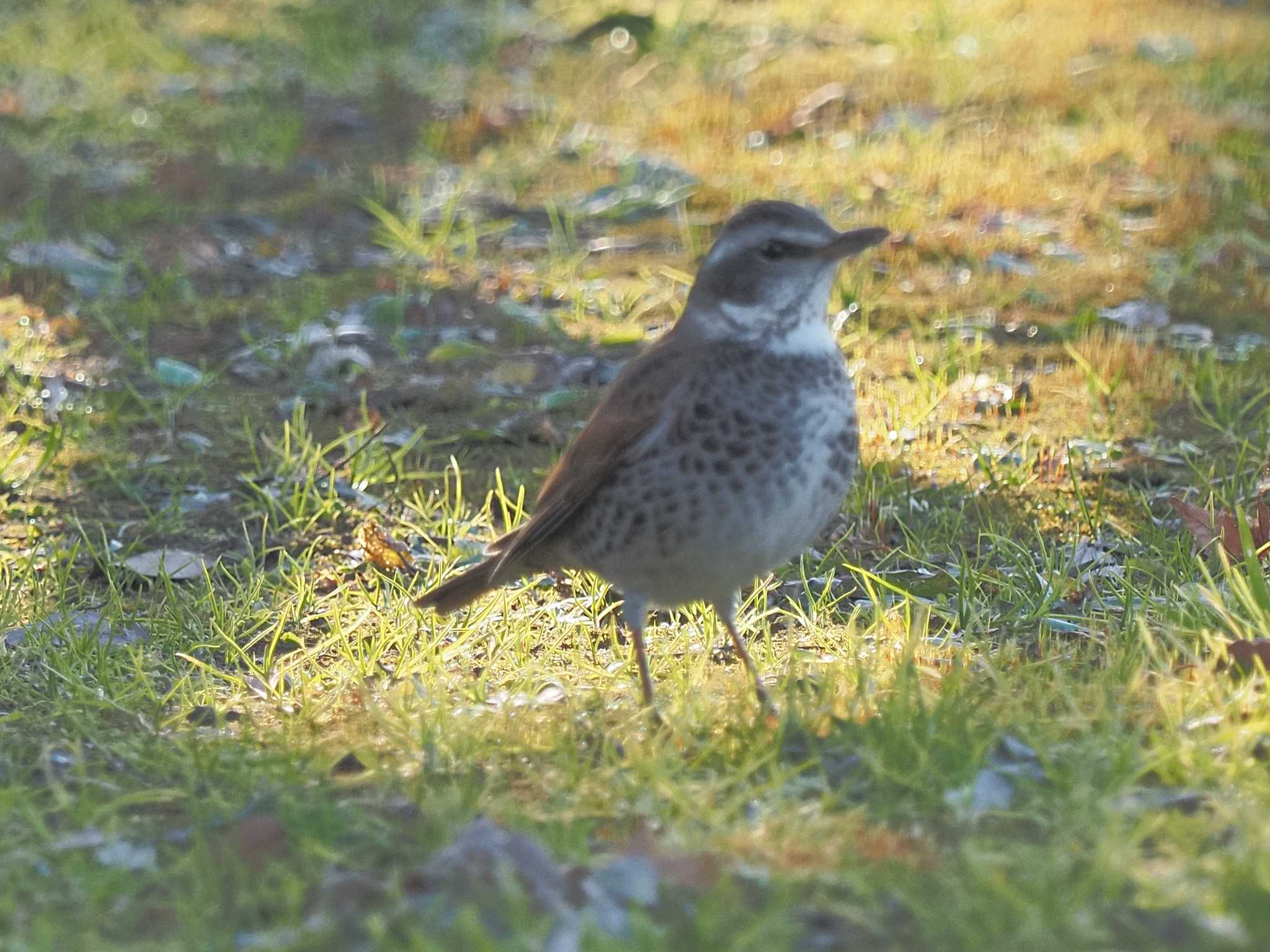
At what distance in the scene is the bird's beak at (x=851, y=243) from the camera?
430cm

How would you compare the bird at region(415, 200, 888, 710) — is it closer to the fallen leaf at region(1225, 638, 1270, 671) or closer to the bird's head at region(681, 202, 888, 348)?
the bird's head at region(681, 202, 888, 348)

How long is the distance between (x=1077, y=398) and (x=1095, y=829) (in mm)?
3593

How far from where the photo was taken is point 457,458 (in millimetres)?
6656

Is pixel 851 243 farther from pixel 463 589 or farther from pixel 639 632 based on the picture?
pixel 463 589

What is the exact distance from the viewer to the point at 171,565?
585cm

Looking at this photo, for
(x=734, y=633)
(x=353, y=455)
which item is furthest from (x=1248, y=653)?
(x=353, y=455)

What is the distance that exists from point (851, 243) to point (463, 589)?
1.57 meters

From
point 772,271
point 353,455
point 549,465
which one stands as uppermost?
point 772,271

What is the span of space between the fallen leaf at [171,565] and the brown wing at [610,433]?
147cm

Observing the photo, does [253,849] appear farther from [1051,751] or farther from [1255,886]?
[1255,886]

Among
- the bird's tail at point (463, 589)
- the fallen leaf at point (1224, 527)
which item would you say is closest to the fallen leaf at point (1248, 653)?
the fallen leaf at point (1224, 527)

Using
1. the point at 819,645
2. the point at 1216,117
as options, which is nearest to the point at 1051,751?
the point at 819,645

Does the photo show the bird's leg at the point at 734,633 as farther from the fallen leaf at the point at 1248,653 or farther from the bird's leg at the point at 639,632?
the fallen leaf at the point at 1248,653

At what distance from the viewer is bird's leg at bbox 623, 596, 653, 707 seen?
4629 millimetres
